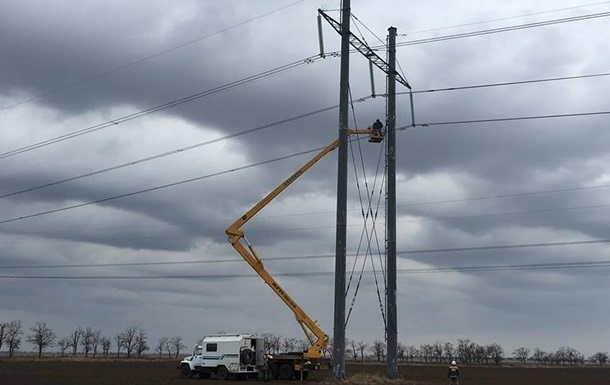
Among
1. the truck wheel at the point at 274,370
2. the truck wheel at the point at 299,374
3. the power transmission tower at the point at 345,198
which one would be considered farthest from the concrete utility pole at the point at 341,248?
the truck wheel at the point at 274,370

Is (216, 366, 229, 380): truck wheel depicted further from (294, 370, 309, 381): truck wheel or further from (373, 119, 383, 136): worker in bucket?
(373, 119, 383, 136): worker in bucket

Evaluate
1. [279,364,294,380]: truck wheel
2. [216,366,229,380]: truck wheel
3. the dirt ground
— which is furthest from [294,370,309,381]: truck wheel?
[216,366,229,380]: truck wheel

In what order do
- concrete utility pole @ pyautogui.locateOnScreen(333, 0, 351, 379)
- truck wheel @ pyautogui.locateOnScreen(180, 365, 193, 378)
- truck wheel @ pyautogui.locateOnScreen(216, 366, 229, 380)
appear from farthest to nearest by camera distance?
truck wheel @ pyautogui.locateOnScreen(180, 365, 193, 378) < truck wheel @ pyautogui.locateOnScreen(216, 366, 229, 380) < concrete utility pole @ pyautogui.locateOnScreen(333, 0, 351, 379)

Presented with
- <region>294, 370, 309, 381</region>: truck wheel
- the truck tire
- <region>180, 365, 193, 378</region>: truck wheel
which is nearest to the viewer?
<region>294, 370, 309, 381</region>: truck wheel

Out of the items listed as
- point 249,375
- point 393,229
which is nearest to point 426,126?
point 393,229

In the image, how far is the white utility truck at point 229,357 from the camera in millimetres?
53062

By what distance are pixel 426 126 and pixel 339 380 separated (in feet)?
53.8

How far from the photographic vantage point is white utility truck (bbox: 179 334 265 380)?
53062 millimetres

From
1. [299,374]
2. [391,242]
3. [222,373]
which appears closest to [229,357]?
[222,373]

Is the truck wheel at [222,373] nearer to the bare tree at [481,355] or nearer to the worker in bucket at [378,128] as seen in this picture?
the worker in bucket at [378,128]

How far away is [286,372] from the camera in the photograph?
50.5 metres

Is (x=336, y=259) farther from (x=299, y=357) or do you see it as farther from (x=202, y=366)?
(x=202, y=366)

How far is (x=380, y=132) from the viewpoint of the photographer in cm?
4294

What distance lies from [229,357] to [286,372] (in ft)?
18.2
